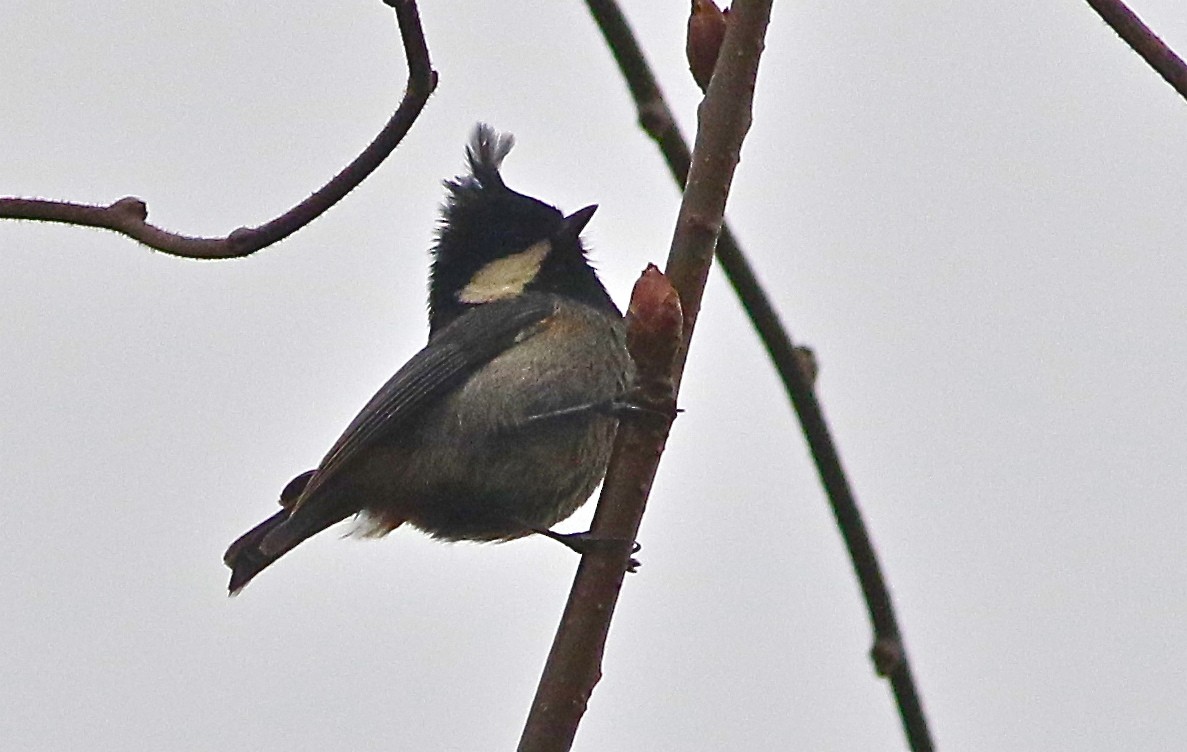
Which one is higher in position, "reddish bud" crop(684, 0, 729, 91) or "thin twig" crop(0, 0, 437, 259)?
"reddish bud" crop(684, 0, 729, 91)

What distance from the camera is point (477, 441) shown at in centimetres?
488

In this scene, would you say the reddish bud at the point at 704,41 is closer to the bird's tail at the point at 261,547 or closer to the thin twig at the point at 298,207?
the thin twig at the point at 298,207

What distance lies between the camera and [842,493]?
2699 millimetres

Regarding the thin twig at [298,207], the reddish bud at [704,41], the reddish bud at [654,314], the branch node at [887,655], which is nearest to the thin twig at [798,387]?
the branch node at [887,655]

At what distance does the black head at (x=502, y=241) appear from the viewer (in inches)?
220

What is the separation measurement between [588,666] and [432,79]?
0.87m

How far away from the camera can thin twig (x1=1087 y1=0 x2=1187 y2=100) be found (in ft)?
5.74

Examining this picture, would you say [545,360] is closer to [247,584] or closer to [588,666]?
[247,584]

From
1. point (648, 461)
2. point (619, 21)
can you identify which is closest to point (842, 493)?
point (648, 461)

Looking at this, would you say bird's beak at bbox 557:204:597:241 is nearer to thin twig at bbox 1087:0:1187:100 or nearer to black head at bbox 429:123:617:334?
black head at bbox 429:123:617:334

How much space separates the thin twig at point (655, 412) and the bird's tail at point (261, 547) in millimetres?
2617

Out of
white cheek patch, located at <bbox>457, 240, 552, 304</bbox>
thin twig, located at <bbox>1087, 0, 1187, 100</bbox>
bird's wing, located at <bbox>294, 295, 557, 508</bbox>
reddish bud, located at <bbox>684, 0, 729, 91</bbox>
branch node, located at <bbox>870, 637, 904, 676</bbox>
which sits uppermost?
white cheek patch, located at <bbox>457, 240, 552, 304</bbox>

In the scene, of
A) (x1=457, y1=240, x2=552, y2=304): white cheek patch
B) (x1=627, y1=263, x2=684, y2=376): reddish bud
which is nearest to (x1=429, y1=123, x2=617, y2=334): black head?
(x1=457, y1=240, x2=552, y2=304): white cheek patch

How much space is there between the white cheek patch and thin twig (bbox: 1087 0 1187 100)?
3.83m
